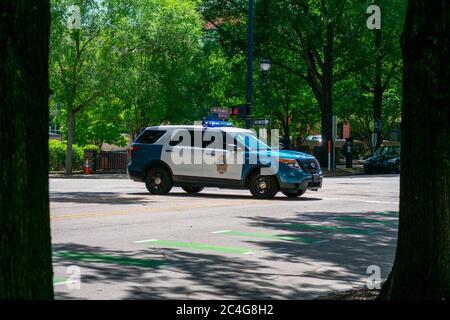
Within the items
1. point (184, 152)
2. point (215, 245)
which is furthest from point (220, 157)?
point (215, 245)

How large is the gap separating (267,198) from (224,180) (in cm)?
127

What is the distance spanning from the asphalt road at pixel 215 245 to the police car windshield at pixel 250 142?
1418 millimetres

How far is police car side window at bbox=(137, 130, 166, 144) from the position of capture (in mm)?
19984

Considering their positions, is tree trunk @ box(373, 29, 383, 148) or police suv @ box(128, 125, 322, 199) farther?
tree trunk @ box(373, 29, 383, 148)

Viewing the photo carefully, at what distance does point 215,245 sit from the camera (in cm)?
1078

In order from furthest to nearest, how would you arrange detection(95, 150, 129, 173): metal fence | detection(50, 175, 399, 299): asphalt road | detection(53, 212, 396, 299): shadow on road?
detection(95, 150, 129, 173): metal fence
detection(50, 175, 399, 299): asphalt road
detection(53, 212, 396, 299): shadow on road

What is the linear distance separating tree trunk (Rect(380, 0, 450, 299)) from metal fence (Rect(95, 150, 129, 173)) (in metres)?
35.6

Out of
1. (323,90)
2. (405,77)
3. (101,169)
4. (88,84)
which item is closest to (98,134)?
(101,169)

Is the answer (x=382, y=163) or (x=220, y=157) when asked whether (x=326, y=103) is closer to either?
(x=382, y=163)

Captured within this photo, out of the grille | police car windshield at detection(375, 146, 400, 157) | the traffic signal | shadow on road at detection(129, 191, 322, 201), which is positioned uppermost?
the traffic signal

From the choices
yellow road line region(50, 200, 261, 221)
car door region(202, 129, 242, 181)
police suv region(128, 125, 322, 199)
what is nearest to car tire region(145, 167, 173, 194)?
police suv region(128, 125, 322, 199)

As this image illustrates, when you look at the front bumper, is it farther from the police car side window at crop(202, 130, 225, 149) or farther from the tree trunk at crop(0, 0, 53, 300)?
the tree trunk at crop(0, 0, 53, 300)

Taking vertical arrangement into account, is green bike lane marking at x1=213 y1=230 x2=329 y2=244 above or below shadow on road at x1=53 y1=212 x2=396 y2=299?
above

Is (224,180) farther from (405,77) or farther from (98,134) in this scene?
(98,134)
